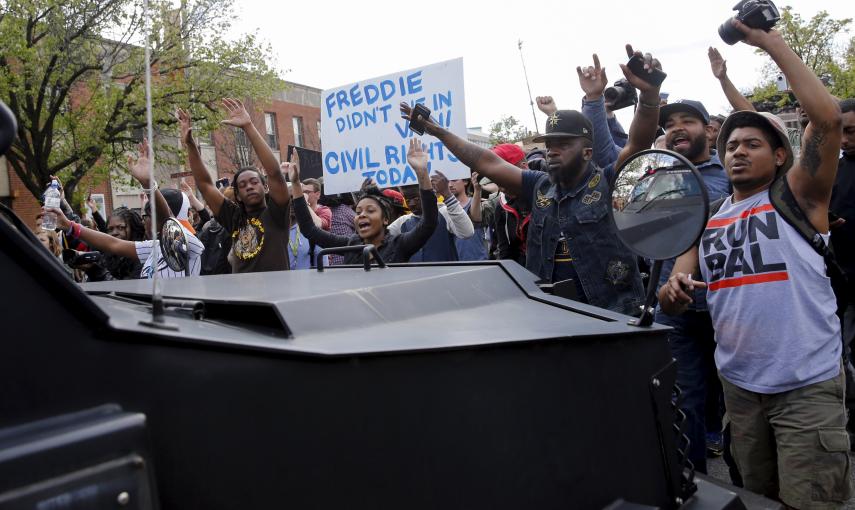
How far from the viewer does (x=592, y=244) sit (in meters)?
3.58

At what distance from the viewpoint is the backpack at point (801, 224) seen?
2.62 m

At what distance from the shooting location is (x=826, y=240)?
A: 2639 mm

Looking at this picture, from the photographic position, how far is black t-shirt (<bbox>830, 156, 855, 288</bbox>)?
14.0 feet

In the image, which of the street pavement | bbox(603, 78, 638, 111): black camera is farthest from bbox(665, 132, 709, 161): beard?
the street pavement

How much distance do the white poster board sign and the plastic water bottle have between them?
2.27 metres

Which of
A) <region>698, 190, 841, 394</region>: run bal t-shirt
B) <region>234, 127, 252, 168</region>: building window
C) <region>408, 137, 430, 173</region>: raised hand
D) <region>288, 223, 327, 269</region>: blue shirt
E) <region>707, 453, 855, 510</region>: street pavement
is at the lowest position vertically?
<region>707, 453, 855, 510</region>: street pavement

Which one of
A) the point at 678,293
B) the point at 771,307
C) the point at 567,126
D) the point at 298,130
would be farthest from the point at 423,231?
the point at 298,130

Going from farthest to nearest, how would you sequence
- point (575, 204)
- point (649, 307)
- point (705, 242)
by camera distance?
1. point (575, 204)
2. point (705, 242)
3. point (649, 307)

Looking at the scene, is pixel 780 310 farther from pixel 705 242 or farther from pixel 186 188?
pixel 186 188

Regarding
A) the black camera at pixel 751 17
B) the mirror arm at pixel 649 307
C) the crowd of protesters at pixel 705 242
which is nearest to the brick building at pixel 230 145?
the crowd of protesters at pixel 705 242

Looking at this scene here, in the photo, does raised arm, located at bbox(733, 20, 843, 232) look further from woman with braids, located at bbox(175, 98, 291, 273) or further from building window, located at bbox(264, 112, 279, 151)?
building window, located at bbox(264, 112, 279, 151)

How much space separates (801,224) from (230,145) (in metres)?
28.5

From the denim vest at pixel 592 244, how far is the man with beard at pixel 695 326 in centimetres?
24

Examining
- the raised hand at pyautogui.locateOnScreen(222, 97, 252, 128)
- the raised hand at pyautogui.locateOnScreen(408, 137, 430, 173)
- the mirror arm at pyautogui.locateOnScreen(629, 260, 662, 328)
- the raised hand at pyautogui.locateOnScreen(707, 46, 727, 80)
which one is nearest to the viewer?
the mirror arm at pyautogui.locateOnScreen(629, 260, 662, 328)
